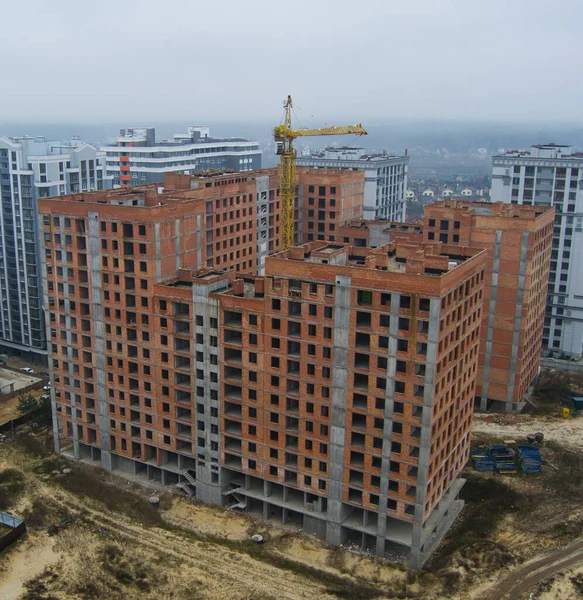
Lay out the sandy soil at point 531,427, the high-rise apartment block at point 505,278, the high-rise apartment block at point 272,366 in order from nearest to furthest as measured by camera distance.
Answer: the high-rise apartment block at point 272,366
the sandy soil at point 531,427
the high-rise apartment block at point 505,278

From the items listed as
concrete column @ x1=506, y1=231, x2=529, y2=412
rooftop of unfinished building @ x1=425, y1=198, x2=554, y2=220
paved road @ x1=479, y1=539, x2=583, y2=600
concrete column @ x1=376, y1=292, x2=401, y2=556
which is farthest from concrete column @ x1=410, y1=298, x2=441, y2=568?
rooftop of unfinished building @ x1=425, y1=198, x2=554, y2=220

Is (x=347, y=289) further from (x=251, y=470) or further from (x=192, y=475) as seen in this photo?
(x=192, y=475)

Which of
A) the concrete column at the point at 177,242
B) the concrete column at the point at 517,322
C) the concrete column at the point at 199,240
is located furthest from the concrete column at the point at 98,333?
the concrete column at the point at 517,322

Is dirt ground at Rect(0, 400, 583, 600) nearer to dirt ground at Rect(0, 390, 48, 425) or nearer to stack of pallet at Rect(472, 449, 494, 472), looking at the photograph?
stack of pallet at Rect(472, 449, 494, 472)

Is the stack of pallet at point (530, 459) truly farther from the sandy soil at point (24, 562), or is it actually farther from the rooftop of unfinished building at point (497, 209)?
the sandy soil at point (24, 562)

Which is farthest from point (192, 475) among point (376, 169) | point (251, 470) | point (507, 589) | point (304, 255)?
point (376, 169)

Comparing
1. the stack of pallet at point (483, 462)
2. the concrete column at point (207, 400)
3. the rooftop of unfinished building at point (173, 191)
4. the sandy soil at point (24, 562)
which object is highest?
the rooftop of unfinished building at point (173, 191)
